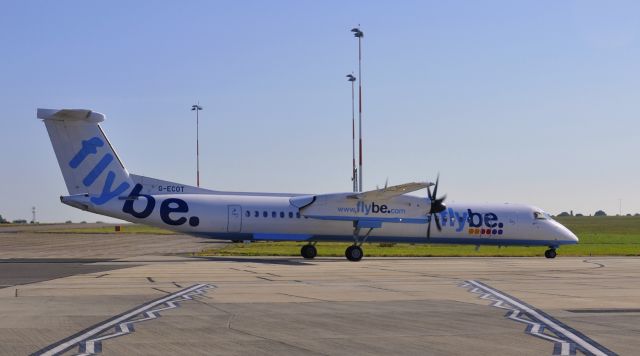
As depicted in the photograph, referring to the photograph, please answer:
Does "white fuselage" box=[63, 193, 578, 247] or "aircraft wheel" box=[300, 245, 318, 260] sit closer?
"white fuselage" box=[63, 193, 578, 247]

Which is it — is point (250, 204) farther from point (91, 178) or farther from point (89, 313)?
point (89, 313)

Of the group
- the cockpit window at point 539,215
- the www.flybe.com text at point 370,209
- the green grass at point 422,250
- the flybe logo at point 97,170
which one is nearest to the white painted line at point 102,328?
the flybe logo at point 97,170

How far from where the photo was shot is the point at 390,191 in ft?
123

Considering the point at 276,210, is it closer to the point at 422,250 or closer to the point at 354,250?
the point at 354,250

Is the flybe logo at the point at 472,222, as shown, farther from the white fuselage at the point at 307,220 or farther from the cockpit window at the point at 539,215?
the cockpit window at the point at 539,215

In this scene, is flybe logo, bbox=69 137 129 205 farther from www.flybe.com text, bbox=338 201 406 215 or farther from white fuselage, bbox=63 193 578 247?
www.flybe.com text, bbox=338 201 406 215

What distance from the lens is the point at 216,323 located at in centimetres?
1389

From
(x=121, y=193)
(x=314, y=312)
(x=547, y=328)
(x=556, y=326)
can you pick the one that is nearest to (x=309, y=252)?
(x=121, y=193)

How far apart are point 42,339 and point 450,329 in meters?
6.54

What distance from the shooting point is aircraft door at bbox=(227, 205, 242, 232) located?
36844mm

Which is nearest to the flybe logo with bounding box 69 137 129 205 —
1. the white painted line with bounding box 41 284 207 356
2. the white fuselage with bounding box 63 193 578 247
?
the white fuselage with bounding box 63 193 578 247

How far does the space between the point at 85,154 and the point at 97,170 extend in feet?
2.84

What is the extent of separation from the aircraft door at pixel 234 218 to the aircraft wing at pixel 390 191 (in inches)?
213

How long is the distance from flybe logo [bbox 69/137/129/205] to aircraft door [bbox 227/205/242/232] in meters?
5.04
